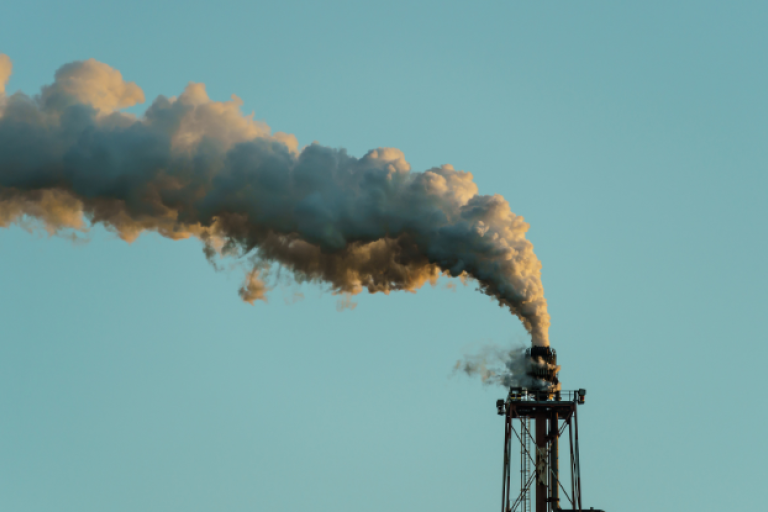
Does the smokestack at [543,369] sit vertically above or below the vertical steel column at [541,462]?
above

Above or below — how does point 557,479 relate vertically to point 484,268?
below

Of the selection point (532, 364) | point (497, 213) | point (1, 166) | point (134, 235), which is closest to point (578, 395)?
point (532, 364)

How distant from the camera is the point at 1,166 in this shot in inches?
4405

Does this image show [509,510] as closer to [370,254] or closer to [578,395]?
[578,395]

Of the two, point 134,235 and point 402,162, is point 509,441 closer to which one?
point 402,162

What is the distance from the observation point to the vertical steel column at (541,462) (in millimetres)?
112188

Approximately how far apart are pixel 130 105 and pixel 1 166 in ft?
27.4

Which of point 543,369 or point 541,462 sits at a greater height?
point 543,369

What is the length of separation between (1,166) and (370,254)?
21.8 m

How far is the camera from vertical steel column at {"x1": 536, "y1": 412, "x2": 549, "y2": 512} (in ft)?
368

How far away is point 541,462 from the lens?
370ft

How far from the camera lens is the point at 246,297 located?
115 meters

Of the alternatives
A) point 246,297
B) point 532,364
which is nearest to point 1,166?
point 246,297

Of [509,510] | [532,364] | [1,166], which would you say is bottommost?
[509,510]
